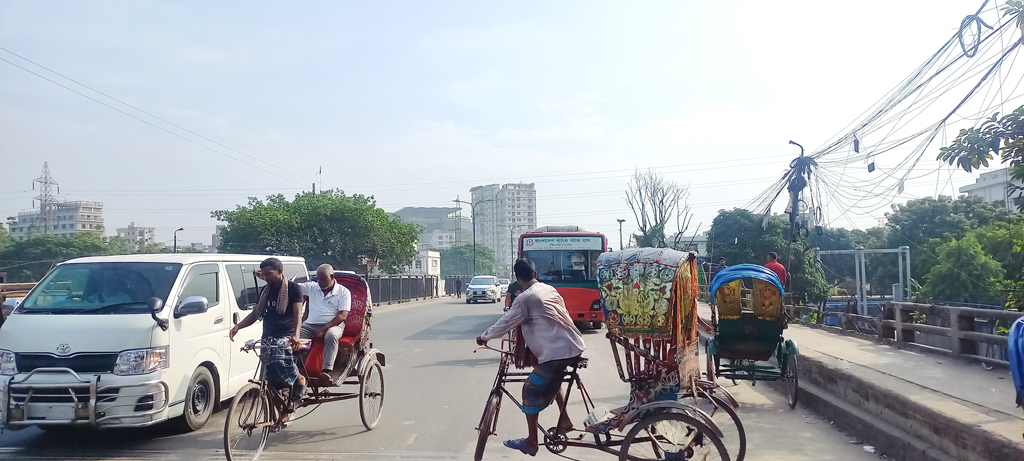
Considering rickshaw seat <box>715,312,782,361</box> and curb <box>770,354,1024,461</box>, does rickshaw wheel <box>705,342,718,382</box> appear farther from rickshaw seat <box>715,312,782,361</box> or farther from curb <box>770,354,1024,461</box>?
curb <box>770,354,1024,461</box>

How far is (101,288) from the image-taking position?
22.5ft

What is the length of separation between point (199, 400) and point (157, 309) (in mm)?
1385

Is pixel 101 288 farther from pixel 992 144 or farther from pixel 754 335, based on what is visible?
pixel 992 144

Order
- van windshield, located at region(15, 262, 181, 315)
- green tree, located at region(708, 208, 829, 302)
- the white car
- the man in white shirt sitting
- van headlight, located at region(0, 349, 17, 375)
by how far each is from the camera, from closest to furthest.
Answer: van headlight, located at region(0, 349, 17, 375)
van windshield, located at region(15, 262, 181, 315)
the man in white shirt sitting
green tree, located at region(708, 208, 829, 302)
the white car

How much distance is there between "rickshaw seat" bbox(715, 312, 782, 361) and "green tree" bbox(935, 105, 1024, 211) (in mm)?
3110

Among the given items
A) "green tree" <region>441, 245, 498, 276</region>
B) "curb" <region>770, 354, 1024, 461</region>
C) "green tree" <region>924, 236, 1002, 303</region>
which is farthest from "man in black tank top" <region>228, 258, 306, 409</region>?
"green tree" <region>441, 245, 498, 276</region>

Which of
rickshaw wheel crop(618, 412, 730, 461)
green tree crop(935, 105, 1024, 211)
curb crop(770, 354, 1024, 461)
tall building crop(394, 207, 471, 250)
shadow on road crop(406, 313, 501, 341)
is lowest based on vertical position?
shadow on road crop(406, 313, 501, 341)

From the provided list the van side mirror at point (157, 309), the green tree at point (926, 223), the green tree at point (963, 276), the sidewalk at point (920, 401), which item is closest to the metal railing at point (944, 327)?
the sidewalk at point (920, 401)

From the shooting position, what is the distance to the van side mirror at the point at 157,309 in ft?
20.4

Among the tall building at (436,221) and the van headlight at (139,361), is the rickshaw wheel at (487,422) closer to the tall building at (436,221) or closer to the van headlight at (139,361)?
the van headlight at (139,361)

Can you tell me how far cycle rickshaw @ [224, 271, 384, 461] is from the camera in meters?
5.78

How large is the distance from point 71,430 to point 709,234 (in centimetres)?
3609

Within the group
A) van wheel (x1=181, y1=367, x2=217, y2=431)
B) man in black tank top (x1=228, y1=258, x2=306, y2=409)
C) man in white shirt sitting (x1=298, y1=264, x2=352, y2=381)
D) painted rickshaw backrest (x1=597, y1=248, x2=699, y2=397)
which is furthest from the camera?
man in white shirt sitting (x1=298, y1=264, x2=352, y2=381)

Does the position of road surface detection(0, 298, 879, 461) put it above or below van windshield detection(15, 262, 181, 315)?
below
